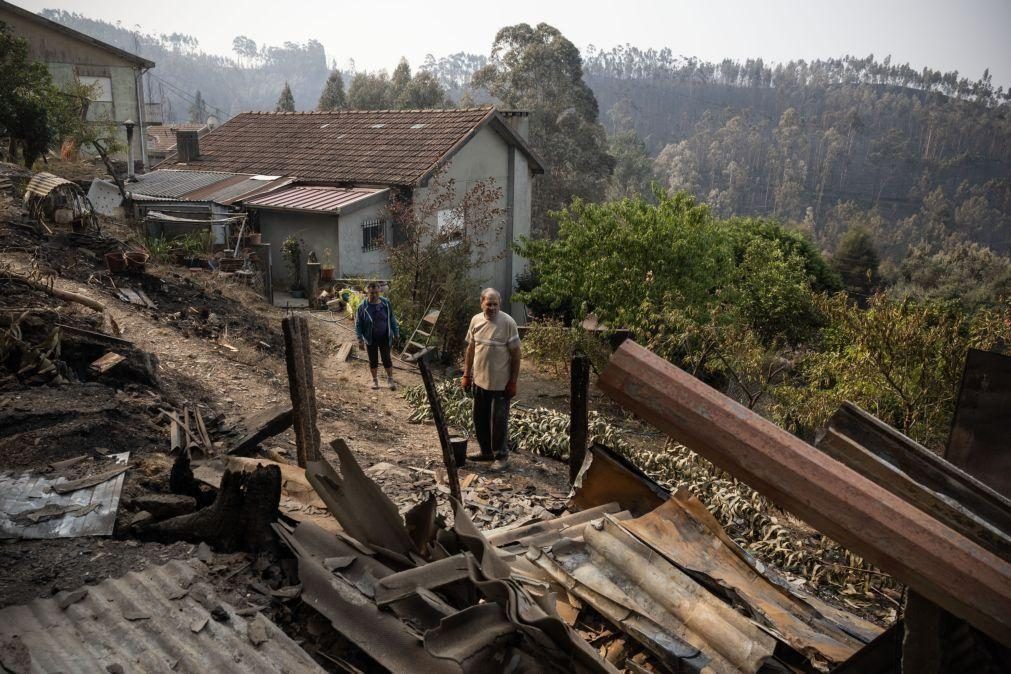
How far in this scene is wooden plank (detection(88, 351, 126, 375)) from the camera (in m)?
6.34

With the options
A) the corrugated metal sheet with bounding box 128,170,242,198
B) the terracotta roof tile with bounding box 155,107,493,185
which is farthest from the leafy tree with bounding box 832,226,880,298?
the corrugated metal sheet with bounding box 128,170,242,198

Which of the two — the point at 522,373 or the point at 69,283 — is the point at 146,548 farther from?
the point at 522,373

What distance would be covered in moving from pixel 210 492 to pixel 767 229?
2380cm

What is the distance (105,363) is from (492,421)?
3658mm

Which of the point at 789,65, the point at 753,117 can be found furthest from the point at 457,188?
the point at 789,65

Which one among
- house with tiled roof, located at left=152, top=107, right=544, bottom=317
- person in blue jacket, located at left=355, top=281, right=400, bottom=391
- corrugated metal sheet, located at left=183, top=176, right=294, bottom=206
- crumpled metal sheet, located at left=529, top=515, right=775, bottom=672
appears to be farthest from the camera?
A: corrugated metal sheet, located at left=183, top=176, right=294, bottom=206

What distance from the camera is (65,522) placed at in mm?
3381

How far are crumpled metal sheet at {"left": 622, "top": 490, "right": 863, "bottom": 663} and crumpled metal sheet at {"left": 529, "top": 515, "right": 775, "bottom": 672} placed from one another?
11 centimetres

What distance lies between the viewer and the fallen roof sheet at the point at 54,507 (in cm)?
332

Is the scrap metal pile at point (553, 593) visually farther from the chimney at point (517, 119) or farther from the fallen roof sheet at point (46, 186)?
the chimney at point (517, 119)

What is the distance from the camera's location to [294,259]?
16453 mm

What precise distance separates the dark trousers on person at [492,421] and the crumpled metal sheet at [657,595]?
133 inches

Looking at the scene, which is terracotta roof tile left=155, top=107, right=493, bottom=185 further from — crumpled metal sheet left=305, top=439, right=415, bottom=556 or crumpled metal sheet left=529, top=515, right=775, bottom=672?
crumpled metal sheet left=529, top=515, right=775, bottom=672

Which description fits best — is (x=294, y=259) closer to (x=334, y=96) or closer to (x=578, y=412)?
(x=578, y=412)
